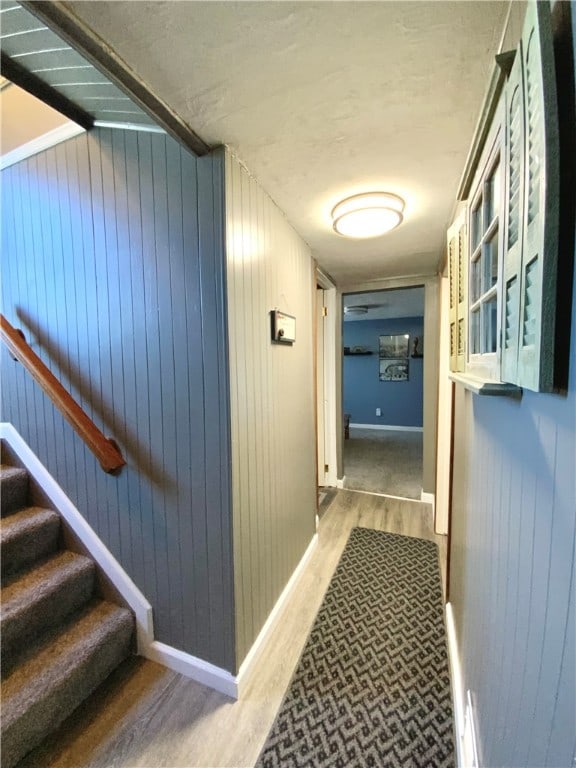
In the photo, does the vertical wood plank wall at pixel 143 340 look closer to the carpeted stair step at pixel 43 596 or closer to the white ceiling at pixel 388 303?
the carpeted stair step at pixel 43 596

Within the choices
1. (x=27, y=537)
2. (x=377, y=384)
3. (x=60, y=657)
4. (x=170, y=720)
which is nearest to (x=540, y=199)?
(x=170, y=720)

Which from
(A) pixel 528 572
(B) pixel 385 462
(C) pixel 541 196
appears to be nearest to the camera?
(C) pixel 541 196

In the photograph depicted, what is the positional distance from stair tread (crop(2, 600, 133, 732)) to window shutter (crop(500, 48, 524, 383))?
1.84 m

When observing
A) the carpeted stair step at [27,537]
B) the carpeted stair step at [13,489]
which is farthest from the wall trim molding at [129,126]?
the carpeted stair step at [27,537]

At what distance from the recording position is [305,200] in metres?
1.58

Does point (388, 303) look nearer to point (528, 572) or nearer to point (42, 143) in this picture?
point (42, 143)

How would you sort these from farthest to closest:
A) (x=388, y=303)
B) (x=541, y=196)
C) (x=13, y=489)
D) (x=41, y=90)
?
(x=388, y=303) → (x=13, y=489) → (x=41, y=90) → (x=541, y=196)

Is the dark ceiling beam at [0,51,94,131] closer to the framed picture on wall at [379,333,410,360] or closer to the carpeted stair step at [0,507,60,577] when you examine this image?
the carpeted stair step at [0,507,60,577]

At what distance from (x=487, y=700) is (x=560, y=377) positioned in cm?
95

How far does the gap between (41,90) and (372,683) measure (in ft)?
8.75

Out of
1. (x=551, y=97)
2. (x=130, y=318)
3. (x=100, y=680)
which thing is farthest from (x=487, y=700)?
(x=130, y=318)

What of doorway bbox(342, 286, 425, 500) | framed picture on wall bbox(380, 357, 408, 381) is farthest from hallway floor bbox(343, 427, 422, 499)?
framed picture on wall bbox(380, 357, 408, 381)

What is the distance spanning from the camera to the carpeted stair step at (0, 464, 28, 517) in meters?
1.60

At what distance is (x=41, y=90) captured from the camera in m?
1.08
